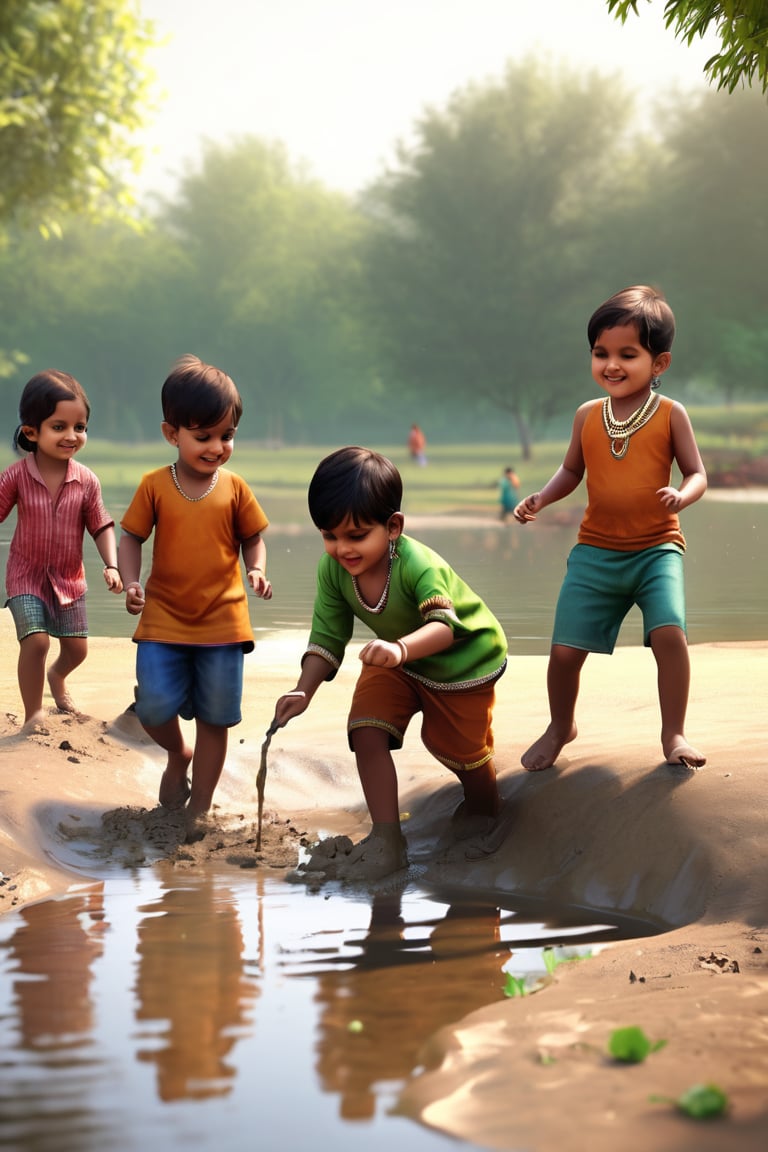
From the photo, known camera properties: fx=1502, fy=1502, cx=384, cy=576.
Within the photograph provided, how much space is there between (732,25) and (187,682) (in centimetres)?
373

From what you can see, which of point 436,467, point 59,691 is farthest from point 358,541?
point 436,467

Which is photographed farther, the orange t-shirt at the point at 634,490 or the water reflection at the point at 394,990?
the orange t-shirt at the point at 634,490

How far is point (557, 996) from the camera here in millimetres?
3773

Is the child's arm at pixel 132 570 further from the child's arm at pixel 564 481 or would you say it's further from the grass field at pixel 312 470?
the grass field at pixel 312 470

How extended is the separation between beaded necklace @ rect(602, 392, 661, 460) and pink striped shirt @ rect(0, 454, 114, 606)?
2.47 meters

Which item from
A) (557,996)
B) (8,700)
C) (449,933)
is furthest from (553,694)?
(8,700)

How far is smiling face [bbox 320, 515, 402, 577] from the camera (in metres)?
4.91

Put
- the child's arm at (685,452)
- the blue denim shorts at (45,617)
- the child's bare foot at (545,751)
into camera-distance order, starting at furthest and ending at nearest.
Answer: the blue denim shorts at (45,617) → the child's bare foot at (545,751) → the child's arm at (685,452)

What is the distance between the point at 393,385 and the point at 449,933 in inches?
2343

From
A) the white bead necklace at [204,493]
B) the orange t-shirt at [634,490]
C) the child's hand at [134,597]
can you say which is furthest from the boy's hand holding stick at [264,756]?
the orange t-shirt at [634,490]

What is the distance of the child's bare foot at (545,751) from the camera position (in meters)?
5.59

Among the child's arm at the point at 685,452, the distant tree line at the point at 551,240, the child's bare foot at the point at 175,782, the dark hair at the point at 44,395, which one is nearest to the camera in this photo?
the child's arm at the point at 685,452

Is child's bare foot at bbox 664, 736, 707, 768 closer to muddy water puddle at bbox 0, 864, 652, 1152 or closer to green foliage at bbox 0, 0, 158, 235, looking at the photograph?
muddy water puddle at bbox 0, 864, 652, 1152

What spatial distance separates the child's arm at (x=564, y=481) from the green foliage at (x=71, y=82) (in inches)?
757
